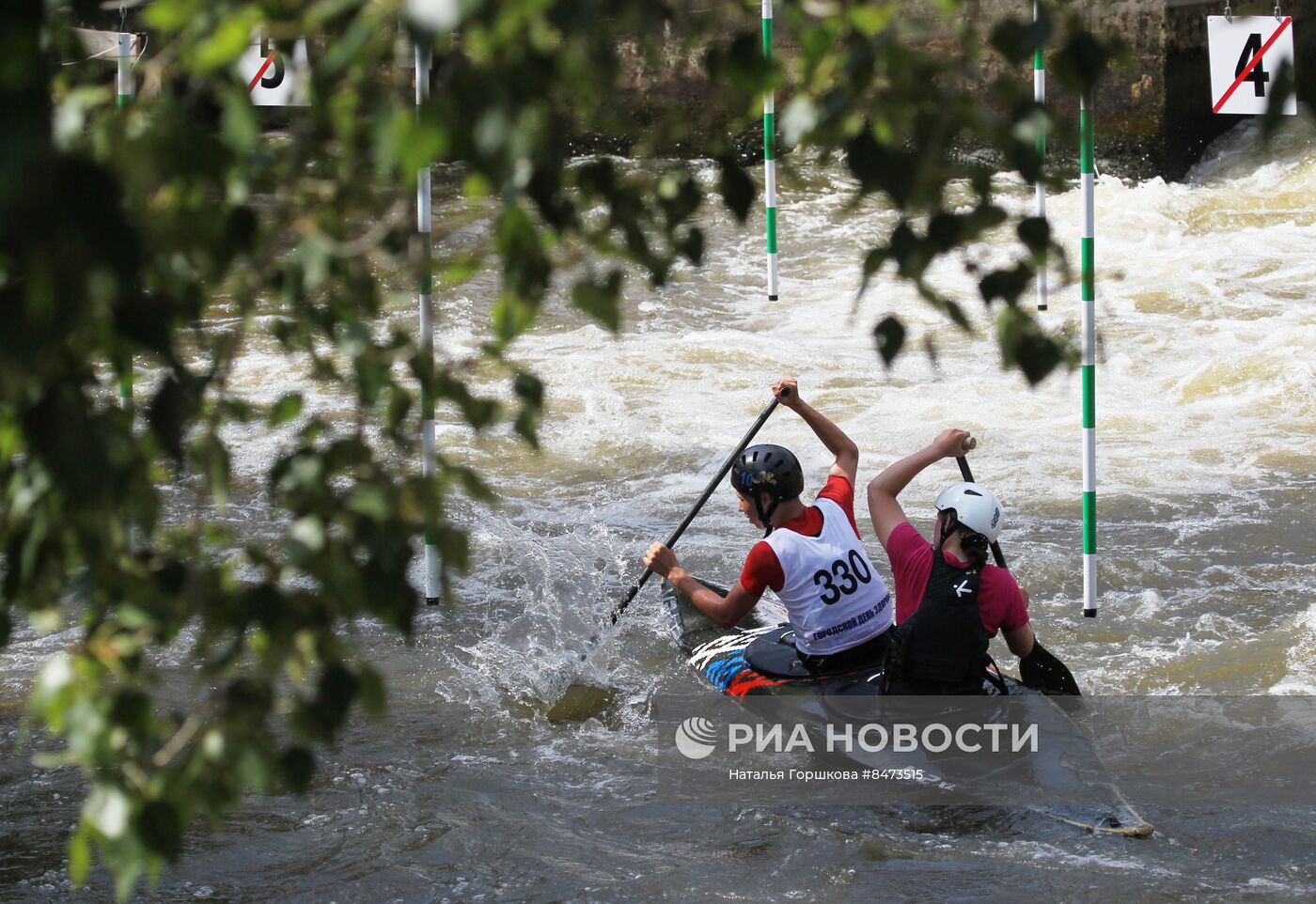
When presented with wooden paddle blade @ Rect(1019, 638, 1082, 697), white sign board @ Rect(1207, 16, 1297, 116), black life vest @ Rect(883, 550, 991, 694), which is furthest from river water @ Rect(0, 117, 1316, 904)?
white sign board @ Rect(1207, 16, 1297, 116)

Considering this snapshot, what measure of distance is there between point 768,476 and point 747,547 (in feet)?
8.63

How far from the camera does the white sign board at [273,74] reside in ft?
4.45

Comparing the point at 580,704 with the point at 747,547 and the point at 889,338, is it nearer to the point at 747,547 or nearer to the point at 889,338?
the point at 747,547

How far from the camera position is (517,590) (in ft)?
21.4

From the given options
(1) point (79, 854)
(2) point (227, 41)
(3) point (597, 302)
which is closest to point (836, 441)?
(3) point (597, 302)

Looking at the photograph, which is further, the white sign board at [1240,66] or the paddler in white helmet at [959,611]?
the white sign board at [1240,66]

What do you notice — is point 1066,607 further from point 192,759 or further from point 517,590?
point 192,759

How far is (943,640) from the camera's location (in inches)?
157

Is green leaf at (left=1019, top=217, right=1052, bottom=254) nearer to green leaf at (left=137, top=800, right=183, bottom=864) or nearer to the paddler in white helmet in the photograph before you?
green leaf at (left=137, top=800, right=183, bottom=864)

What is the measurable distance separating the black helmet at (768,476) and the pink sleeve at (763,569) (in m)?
0.16

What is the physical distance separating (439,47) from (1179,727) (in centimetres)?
410

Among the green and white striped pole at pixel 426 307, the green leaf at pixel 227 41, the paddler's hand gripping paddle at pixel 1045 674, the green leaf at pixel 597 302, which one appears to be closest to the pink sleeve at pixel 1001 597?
the paddler's hand gripping paddle at pixel 1045 674

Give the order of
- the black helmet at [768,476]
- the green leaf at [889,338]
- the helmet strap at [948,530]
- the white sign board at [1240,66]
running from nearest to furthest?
1. the green leaf at [889,338]
2. the helmet strap at [948,530]
3. the black helmet at [768,476]
4. the white sign board at [1240,66]

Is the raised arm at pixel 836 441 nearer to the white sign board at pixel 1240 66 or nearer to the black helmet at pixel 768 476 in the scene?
the black helmet at pixel 768 476
